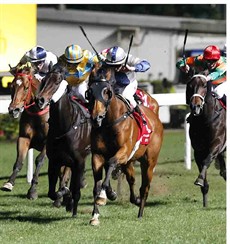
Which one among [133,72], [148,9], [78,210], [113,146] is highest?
[148,9]

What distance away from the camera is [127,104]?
9.55m

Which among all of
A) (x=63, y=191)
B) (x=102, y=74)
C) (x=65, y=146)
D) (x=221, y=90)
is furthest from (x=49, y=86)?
(x=221, y=90)

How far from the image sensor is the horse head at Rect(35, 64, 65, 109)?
361 inches

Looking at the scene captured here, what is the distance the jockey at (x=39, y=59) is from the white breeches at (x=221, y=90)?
1.75 metres

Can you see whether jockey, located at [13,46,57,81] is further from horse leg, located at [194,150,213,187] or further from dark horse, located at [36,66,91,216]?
horse leg, located at [194,150,213,187]

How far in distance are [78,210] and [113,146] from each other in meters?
1.17

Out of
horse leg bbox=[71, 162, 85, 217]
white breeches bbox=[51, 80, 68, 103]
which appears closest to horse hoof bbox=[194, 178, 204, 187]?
horse leg bbox=[71, 162, 85, 217]

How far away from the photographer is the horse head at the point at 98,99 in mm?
8828

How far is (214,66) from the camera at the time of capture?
1066 centimetres

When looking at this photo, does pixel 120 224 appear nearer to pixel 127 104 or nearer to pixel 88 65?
pixel 127 104

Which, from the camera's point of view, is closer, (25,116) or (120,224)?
(120,224)

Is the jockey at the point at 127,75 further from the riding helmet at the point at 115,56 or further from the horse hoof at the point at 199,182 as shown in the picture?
the horse hoof at the point at 199,182

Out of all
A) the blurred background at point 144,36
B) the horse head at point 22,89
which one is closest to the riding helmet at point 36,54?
the horse head at point 22,89

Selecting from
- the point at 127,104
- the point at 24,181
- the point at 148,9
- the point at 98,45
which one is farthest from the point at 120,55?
the point at 148,9
